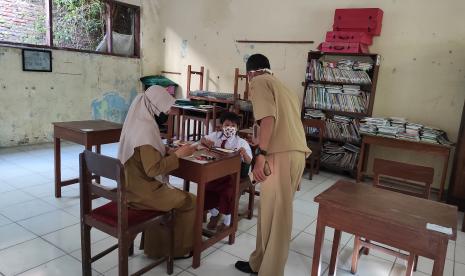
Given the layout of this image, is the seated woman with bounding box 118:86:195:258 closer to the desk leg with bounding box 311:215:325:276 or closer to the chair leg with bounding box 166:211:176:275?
the chair leg with bounding box 166:211:176:275

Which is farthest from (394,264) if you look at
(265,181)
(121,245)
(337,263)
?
(121,245)

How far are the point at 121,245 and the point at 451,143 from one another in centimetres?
384

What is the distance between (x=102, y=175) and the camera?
1725mm

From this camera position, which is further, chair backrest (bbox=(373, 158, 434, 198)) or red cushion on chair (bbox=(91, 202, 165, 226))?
chair backrest (bbox=(373, 158, 434, 198))

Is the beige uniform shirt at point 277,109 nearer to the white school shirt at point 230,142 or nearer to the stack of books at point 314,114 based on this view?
the white school shirt at point 230,142

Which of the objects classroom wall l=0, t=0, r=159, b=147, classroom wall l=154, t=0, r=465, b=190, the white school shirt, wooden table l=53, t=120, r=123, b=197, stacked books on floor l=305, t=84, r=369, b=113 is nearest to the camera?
the white school shirt

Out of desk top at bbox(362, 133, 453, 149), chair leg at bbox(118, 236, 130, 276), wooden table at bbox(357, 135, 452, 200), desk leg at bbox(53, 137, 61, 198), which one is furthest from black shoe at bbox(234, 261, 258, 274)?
desk top at bbox(362, 133, 453, 149)

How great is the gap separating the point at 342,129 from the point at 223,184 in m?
2.63

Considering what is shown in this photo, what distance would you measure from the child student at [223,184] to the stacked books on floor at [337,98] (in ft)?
7.16

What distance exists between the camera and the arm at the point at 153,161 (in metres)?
1.85

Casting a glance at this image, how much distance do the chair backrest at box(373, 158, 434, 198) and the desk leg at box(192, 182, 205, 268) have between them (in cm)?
126

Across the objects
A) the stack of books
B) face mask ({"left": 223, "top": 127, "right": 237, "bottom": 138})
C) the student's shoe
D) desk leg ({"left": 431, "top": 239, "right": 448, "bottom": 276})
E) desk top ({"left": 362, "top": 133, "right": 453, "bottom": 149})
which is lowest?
the student's shoe

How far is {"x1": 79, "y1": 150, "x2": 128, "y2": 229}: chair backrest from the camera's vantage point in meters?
1.64

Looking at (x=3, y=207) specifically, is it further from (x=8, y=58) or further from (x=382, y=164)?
(x=382, y=164)
